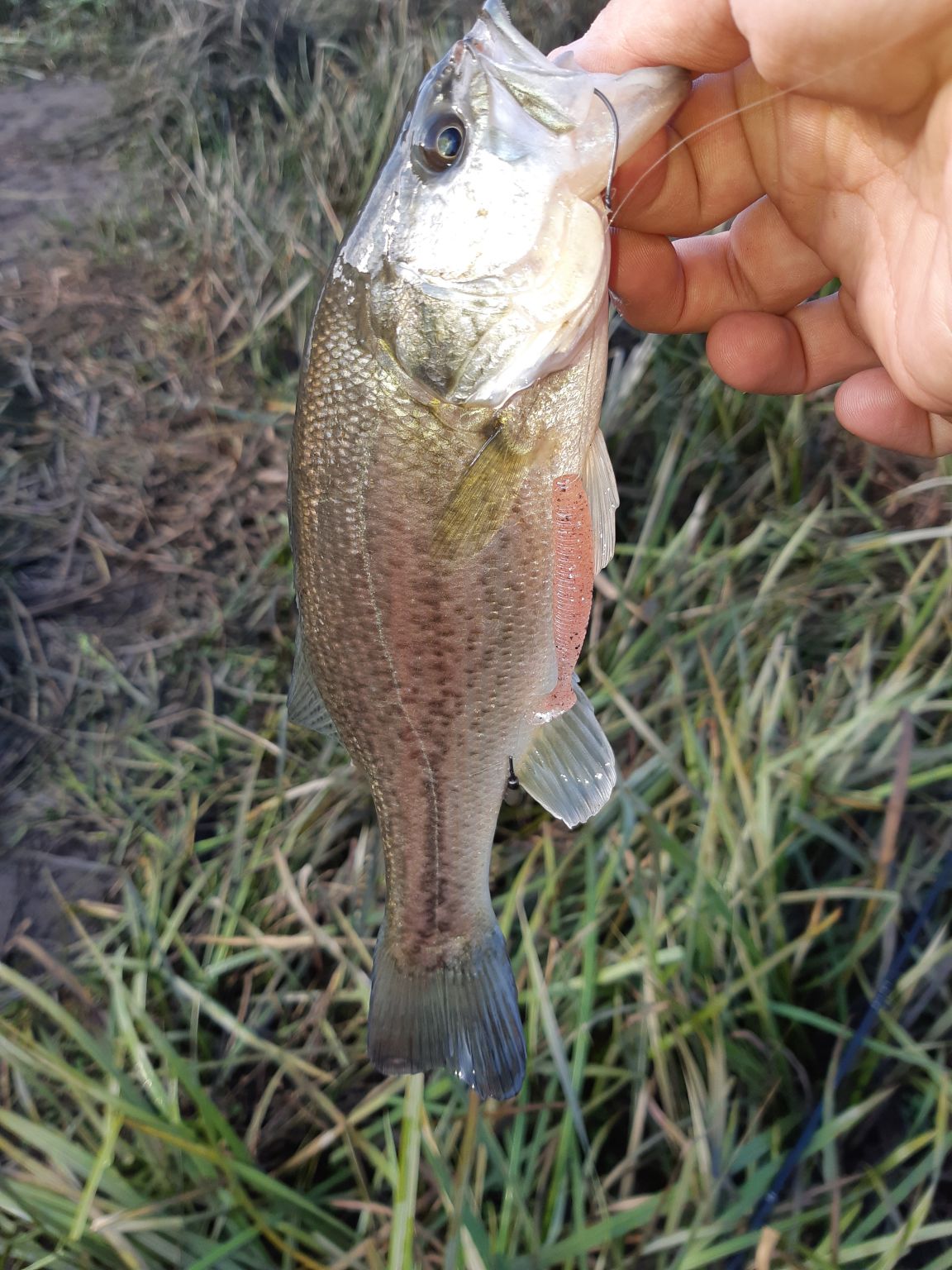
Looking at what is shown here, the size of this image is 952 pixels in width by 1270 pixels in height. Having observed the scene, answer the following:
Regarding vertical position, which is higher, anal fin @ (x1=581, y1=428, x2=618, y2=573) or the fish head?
the fish head

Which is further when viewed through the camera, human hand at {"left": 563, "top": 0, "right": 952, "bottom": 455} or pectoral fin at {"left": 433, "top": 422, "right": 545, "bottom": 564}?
pectoral fin at {"left": 433, "top": 422, "right": 545, "bottom": 564}

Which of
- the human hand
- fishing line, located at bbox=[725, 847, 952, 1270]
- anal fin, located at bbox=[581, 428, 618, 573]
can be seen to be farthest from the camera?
fishing line, located at bbox=[725, 847, 952, 1270]

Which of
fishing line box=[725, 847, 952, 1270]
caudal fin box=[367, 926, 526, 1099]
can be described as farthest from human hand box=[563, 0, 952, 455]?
caudal fin box=[367, 926, 526, 1099]

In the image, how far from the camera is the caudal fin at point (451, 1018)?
4.16 ft

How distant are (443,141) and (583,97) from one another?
0.21 m

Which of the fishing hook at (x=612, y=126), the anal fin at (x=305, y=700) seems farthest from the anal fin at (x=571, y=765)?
the fishing hook at (x=612, y=126)

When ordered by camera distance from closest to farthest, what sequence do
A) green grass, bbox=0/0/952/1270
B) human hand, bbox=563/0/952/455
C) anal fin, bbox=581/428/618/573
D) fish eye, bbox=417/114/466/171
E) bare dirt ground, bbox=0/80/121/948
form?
human hand, bbox=563/0/952/455, fish eye, bbox=417/114/466/171, anal fin, bbox=581/428/618/573, green grass, bbox=0/0/952/1270, bare dirt ground, bbox=0/80/121/948

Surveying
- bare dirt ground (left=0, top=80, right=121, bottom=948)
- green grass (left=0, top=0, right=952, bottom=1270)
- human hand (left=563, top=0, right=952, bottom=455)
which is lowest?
green grass (left=0, top=0, right=952, bottom=1270)

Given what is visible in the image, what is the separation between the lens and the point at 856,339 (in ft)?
5.71

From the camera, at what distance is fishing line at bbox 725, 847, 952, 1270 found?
1.33 metres

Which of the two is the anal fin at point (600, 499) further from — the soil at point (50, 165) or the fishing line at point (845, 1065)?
the soil at point (50, 165)

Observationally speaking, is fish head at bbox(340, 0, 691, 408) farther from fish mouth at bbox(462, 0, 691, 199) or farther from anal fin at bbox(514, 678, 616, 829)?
anal fin at bbox(514, 678, 616, 829)

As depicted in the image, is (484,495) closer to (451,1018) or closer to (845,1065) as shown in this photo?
(451,1018)

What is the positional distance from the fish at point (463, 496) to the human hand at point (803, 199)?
0.15 m
